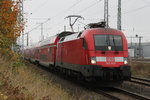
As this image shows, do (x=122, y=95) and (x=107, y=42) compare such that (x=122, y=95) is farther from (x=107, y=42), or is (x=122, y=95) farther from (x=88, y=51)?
(x=107, y=42)

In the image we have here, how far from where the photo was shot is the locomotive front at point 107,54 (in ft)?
37.9

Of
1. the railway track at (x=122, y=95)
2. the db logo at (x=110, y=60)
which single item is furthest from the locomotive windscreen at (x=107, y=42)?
the railway track at (x=122, y=95)

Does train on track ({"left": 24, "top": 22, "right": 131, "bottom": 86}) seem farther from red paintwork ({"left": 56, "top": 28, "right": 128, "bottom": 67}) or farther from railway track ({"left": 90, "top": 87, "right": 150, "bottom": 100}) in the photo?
Result: railway track ({"left": 90, "top": 87, "right": 150, "bottom": 100})

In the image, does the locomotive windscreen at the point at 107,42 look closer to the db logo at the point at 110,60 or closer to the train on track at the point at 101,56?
the train on track at the point at 101,56

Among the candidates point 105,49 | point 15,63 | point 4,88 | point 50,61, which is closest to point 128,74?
point 105,49

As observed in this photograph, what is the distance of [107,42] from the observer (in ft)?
40.1

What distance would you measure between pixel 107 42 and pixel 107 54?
2.08ft

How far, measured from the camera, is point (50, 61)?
21047 millimetres

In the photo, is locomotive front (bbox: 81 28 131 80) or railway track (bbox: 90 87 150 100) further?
locomotive front (bbox: 81 28 131 80)

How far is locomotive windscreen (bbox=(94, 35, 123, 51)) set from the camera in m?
12.0

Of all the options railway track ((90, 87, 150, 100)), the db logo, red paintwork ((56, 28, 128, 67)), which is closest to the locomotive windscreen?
red paintwork ((56, 28, 128, 67))

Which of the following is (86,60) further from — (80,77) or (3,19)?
(3,19)

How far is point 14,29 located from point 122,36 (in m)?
6.25

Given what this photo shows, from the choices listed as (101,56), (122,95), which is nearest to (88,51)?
(101,56)
